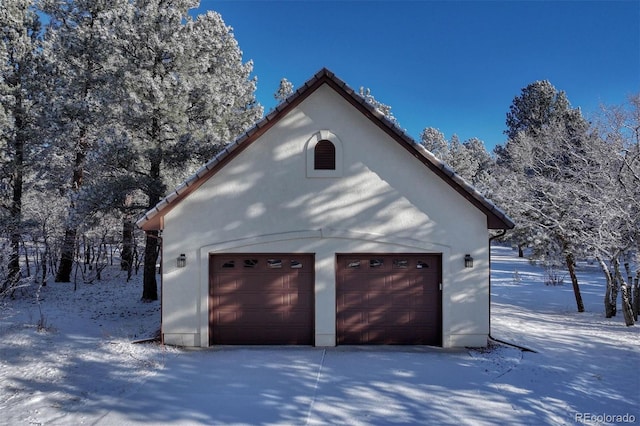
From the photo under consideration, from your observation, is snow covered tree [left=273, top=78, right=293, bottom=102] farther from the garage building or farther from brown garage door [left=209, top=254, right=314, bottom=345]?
brown garage door [left=209, top=254, right=314, bottom=345]

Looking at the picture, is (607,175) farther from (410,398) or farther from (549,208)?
(410,398)

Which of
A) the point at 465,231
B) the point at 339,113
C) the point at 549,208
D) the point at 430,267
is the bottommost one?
the point at 430,267

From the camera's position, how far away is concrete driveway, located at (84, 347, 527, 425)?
5.33 metres

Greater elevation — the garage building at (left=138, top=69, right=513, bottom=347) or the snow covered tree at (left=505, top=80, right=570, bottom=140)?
the snow covered tree at (left=505, top=80, right=570, bottom=140)

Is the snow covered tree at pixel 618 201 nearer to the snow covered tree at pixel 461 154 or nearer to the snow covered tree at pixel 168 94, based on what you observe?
the snow covered tree at pixel 461 154

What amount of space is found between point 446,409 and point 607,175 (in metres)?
10.7

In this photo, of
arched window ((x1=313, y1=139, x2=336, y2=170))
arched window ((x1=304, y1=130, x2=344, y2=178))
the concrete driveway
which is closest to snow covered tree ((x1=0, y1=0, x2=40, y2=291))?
the concrete driveway

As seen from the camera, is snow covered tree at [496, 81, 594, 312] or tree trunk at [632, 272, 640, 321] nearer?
tree trunk at [632, 272, 640, 321]

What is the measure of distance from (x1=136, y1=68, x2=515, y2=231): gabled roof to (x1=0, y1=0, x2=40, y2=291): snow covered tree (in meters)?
9.49

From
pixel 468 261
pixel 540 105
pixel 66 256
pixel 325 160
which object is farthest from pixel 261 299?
pixel 540 105

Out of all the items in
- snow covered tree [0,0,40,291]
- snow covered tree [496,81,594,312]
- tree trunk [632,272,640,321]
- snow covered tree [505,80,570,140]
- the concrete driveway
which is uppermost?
snow covered tree [505,80,570,140]

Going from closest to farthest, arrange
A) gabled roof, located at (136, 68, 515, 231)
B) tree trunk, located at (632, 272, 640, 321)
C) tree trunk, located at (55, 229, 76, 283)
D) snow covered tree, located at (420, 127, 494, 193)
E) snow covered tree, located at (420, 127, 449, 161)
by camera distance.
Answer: gabled roof, located at (136, 68, 515, 231), tree trunk, located at (632, 272, 640, 321), tree trunk, located at (55, 229, 76, 283), snow covered tree, located at (420, 127, 494, 193), snow covered tree, located at (420, 127, 449, 161)

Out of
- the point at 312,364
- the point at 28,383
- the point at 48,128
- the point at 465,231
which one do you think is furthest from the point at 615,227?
the point at 48,128

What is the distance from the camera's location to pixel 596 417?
17.4 ft
